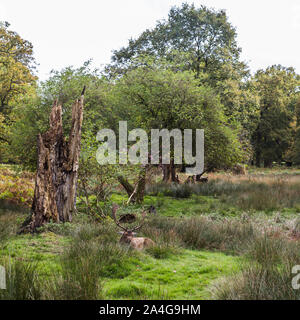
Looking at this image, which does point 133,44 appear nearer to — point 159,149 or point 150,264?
point 159,149

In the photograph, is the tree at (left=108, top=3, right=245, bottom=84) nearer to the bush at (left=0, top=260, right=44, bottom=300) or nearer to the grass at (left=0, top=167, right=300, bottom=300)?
the grass at (left=0, top=167, right=300, bottom=300)

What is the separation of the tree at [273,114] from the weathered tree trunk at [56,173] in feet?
100

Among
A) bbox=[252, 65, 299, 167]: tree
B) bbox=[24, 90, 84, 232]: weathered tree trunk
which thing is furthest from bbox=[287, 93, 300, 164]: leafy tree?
bbox=[24, 90, 84, 232]: weathered tree trunk

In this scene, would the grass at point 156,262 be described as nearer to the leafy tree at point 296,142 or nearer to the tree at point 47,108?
the tree at point 47,108

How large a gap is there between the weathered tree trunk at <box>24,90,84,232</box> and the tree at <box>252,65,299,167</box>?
30563 millimetres

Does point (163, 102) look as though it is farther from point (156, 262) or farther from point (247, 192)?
point (156, 262)

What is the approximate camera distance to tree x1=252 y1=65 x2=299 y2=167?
37969 mm

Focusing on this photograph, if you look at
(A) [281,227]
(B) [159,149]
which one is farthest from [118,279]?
(B) [159,149]

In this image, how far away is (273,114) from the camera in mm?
39594

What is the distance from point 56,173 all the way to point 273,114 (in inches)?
1437

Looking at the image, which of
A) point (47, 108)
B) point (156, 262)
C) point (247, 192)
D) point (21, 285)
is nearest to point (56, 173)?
point (156, 262)

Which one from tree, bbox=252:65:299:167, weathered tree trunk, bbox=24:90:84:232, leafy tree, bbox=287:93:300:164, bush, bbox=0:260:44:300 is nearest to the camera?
bush, bbox=0:260:44:300
